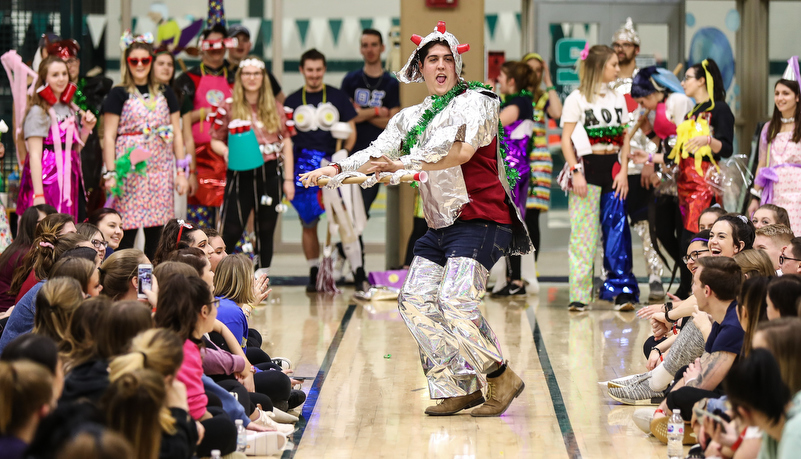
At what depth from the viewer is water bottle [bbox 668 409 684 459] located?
352 cm

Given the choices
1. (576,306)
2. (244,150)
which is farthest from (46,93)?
(576,306)

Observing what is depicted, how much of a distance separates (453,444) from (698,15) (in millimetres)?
7616

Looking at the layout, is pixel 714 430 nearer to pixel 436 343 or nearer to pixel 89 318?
pixel 436 343

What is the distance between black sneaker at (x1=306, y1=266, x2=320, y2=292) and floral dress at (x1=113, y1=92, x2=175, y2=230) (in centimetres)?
155

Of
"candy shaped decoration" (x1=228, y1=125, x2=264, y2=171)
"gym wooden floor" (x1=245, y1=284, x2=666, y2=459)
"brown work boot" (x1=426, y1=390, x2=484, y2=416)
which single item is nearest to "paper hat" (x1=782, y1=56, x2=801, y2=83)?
"gym wooden floor" (x1=245, y1=284, x2=666, y2=459)

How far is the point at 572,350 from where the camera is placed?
18.2 ft

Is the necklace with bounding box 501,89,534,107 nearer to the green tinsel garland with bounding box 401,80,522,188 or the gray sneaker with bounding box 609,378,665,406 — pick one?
the green tinsel garland with bounding box 401,80,522,188

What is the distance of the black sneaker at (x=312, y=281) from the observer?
25.7 ft

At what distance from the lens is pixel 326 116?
24.6 ft

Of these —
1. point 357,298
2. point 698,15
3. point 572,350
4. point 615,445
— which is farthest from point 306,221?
point 698,15

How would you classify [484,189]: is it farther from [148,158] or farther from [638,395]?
[148,158]

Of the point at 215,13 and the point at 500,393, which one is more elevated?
the point at 215,13

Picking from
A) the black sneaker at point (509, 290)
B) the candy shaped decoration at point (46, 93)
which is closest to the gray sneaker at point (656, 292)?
the black sneaker at point (509, 290)

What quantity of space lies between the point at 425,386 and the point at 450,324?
71 centimetres
